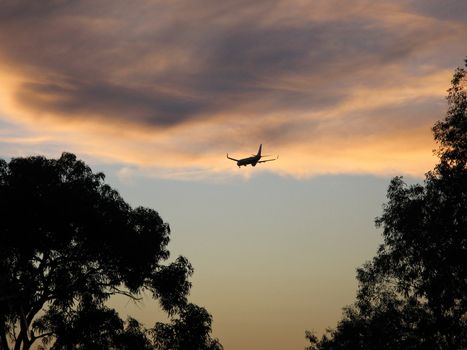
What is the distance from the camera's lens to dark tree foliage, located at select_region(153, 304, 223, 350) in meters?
46.2

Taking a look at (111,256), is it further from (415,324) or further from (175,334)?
(415,324)

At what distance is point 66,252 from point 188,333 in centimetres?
981

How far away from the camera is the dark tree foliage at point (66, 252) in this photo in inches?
1743

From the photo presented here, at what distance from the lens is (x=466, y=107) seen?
4100 centimetres

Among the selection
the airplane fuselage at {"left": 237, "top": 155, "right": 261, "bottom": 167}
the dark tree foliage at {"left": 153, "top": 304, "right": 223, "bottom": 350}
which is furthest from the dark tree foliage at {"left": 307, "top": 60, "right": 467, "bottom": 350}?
the airplane fuselage at {"left": 237, "top": 155, "right": 261, "bottom": 167}

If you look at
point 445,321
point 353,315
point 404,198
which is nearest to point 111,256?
point 404,198

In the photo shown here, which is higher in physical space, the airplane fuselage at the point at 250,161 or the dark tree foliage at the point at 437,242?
the airplane fuselage at the point at 250,161

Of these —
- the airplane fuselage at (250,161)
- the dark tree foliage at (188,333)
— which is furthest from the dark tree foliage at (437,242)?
the airplane fuselage at (250,161)

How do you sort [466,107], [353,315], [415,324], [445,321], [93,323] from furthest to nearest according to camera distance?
[353,315]
[415,324]
[445,321]
[93,323]
[466,107]

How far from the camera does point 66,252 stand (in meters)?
46.1

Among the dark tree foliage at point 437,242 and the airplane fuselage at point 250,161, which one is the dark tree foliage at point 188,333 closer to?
the dark tree foliage at point 437,242

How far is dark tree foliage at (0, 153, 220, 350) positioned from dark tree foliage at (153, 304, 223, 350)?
100 cm

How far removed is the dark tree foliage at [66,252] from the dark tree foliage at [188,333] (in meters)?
1.00

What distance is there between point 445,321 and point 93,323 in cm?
2413
